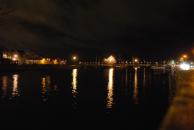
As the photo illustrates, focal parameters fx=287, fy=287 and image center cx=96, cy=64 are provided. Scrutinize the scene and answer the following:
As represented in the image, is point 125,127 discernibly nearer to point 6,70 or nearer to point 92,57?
point 6,70

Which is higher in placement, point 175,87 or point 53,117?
point 175,87

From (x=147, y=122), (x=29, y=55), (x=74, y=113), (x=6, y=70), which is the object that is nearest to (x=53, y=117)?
A: (x=74, y=113)

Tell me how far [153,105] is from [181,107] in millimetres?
12426

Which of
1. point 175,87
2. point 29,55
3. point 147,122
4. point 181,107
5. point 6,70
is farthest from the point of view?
point 29,55

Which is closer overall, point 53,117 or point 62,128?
point 62,128

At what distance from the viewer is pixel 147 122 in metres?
21.5

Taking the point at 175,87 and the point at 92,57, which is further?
the point at 92,57

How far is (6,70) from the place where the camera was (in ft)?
236

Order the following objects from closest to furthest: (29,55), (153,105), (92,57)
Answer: (153,105) → (29,55) → (92,57)

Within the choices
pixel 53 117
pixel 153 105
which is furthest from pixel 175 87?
pixel 53 117

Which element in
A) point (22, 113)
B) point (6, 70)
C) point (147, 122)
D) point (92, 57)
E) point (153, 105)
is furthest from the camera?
point (92, 57)

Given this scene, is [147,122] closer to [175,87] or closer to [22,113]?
[175,87]

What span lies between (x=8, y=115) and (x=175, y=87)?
15174mm

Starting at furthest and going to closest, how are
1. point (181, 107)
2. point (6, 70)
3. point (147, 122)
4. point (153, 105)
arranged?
point (6, 70) < point (153, 105) < point (147, 122) < point (181, 107)
